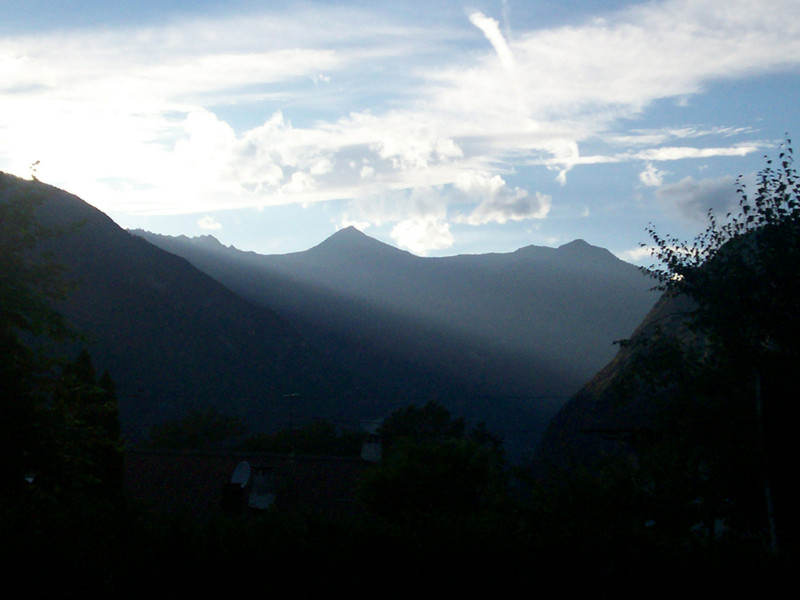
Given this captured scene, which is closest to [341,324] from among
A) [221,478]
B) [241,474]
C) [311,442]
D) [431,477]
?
[311,442]

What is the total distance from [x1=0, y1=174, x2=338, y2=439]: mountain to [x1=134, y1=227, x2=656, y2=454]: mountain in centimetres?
1141

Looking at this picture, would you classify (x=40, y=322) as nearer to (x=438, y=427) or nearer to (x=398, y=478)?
(x=398, y=478)

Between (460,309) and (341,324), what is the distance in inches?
920

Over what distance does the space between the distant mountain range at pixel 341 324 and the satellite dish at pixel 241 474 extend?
3596 cm

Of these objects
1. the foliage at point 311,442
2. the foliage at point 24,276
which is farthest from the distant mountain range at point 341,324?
the foliage at point 24,276

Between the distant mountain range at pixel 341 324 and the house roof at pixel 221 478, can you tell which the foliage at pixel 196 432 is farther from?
the house roof at pixel 221 478

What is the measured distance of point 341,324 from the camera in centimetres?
11225

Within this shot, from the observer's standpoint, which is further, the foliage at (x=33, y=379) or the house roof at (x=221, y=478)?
the house roof at (x=221, y=478)

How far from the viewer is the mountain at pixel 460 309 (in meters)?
105

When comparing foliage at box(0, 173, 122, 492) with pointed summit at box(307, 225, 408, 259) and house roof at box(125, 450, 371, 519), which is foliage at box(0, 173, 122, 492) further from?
pointed summit at box(307, 225, 408, 259)

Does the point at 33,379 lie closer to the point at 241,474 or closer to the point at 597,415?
the point at 241,474

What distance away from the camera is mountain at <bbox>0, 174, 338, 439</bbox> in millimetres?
74375

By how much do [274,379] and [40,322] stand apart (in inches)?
3229

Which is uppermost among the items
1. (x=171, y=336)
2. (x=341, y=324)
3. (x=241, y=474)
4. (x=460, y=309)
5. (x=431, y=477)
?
(x=460, y=309)
